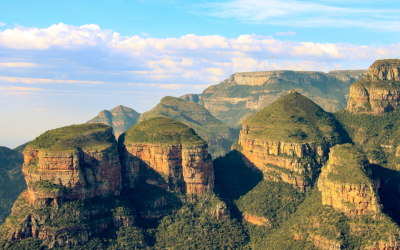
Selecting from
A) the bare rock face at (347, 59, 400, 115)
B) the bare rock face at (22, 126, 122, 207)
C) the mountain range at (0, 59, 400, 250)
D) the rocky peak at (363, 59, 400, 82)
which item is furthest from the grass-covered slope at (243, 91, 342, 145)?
the bare rock face at (22, 126, 122, 207)

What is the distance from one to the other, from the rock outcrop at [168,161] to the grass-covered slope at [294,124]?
61.0 ft

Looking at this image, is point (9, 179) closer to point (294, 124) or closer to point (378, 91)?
point (294, 124)

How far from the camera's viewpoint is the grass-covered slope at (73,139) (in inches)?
3285

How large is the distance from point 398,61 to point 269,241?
64769mm

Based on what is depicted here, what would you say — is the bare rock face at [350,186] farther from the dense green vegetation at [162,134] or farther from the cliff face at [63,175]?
the cliff face at [63,175]

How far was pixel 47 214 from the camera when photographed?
259 feet

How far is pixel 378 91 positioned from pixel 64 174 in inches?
3041

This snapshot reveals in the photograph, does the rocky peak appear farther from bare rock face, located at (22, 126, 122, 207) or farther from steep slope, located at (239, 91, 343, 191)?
bare rock face, located at (22, 126, 122, 207)

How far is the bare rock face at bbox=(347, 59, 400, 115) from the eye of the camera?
117500 millimetres

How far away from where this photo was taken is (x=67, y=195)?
80.6 m

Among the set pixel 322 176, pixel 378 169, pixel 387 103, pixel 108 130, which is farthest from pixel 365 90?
pixel 108 130

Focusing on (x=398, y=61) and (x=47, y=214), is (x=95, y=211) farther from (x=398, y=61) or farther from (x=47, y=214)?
(x=398, y=61)

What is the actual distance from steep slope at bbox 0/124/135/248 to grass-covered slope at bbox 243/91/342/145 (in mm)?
36265

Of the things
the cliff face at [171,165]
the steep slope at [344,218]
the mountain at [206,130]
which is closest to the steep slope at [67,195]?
the cliff face at [171,165]
